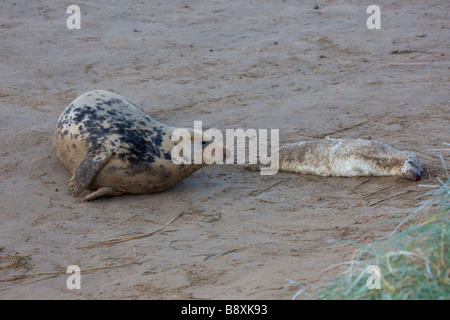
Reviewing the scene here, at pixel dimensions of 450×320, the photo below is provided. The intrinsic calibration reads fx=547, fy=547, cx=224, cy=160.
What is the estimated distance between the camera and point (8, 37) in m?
8.09

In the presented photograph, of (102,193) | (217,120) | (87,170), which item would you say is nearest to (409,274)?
(102,193)

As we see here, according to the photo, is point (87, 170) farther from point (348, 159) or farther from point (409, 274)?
point (409, 274)

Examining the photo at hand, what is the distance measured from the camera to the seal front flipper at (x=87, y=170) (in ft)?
15.2

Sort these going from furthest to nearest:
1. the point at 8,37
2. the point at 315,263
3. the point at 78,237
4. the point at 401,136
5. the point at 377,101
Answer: the point at 8,37 < the point at 377,101 < the point at 401,136 < the point at 78,237 < the point at 315,263

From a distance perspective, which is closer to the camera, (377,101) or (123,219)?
(123,219)

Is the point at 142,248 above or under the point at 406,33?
under

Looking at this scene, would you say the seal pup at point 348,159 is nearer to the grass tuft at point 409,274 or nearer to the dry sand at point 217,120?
the dry sand at point 217,120

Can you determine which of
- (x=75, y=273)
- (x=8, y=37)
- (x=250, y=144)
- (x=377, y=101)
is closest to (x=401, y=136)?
(x=377, y=101)

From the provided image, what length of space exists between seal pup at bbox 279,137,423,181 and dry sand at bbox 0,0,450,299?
106mm

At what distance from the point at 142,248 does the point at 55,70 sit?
4.28m

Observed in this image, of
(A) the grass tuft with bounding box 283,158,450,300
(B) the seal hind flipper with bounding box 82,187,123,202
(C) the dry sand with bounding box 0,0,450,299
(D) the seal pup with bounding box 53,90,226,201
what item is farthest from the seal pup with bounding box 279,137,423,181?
(A) the grass tuft with bounding box 283,158,450,300

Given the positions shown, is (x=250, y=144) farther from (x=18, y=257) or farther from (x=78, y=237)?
(x=18, y=257)

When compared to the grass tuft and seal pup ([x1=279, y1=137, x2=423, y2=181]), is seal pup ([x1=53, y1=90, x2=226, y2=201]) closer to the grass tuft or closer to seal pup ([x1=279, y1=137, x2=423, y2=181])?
seal pup ([x1=279, y1=137, x2=423, y2=181])

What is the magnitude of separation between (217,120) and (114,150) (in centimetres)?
172
